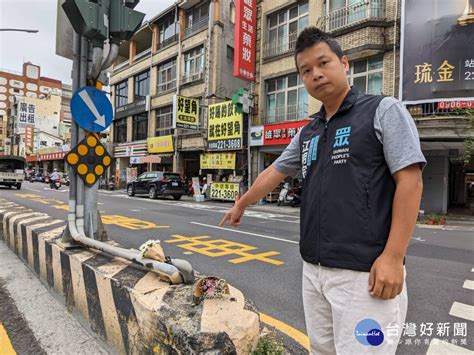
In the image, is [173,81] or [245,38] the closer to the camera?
[245,38]

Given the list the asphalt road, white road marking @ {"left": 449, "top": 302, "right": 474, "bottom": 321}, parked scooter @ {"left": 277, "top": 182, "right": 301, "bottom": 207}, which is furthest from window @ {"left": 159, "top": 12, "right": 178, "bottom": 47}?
white road marking @ {"left": 449, "top": 302, "right": 474, "bottom": 321}

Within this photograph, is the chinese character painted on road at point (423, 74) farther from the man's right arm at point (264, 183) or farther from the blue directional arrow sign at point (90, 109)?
the man's right arm at point (264, 183)

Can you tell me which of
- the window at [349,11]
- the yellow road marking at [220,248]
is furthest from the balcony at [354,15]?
the yellow road marking at [220,248]

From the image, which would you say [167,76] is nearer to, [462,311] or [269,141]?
[269,141]

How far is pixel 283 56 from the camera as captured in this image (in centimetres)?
1684

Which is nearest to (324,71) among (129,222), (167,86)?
(129,222)

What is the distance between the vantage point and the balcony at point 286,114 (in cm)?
1624

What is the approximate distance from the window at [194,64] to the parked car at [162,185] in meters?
7.42

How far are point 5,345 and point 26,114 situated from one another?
215ft

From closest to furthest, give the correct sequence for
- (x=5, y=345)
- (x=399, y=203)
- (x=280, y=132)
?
(x=399, y=203)
(x=5, y=345)
(x=280, y=132)

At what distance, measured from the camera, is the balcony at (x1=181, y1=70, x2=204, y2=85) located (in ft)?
70.9

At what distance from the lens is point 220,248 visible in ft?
21.1

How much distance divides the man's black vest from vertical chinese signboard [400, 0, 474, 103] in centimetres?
1213

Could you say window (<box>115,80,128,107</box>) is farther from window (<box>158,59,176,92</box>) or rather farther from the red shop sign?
the red shop sign
